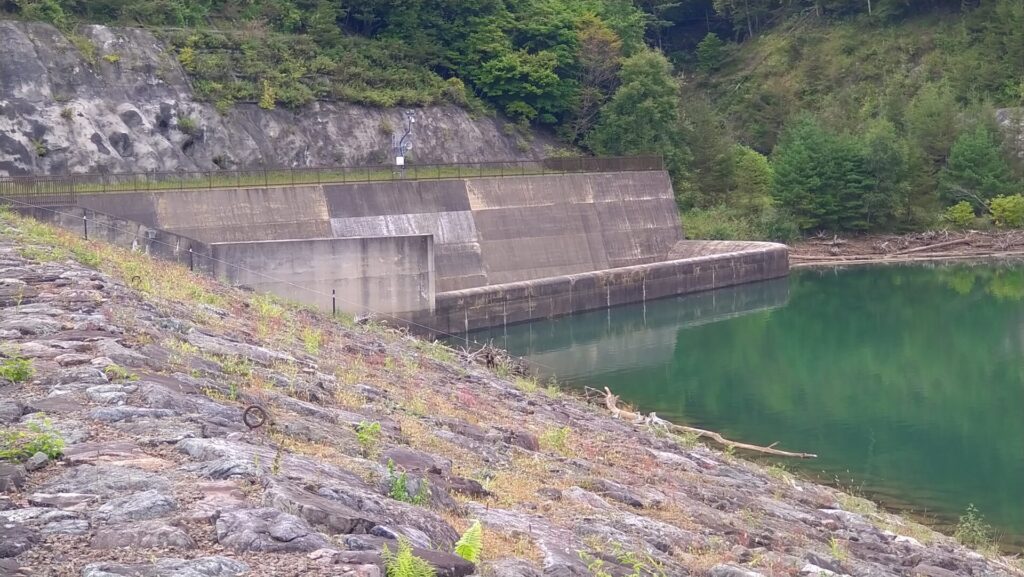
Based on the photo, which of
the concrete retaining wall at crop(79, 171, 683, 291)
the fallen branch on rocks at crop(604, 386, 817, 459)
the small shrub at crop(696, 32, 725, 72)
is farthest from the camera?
the small shrub at crop(696, 32, 725, 72)

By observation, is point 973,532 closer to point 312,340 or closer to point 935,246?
point 312,340

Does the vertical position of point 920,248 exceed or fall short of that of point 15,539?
it falls short

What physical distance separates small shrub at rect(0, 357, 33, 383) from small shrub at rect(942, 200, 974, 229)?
52.9 meters

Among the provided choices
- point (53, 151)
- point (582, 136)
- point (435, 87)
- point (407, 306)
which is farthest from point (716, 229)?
point (53, 151)

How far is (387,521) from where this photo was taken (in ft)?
23.6

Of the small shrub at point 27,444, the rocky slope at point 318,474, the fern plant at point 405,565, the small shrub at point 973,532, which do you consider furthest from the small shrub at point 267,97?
the fern plant at point 405,565

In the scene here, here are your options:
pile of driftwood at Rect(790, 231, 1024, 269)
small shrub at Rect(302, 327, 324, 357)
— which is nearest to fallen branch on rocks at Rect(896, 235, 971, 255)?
pile of driftwood at Rect(790, 231, 1024, 269)

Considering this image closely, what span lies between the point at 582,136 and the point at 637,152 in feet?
17.9

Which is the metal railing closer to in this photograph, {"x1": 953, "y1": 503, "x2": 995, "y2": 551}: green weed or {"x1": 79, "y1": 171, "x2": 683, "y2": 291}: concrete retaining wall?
{"x1": 79, "y1": 171, "x2": 683, "y2": 291}: concrete retaining wall

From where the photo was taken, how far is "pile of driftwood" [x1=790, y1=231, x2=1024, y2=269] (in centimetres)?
5309

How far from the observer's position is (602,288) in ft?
131

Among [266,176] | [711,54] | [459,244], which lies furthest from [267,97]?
[711,54]

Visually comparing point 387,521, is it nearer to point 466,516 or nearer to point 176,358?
point 466,516

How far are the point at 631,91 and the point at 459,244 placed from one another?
1720 cm
